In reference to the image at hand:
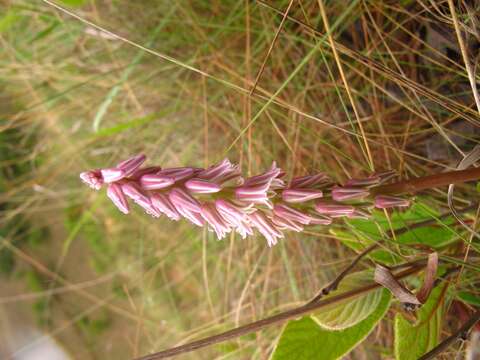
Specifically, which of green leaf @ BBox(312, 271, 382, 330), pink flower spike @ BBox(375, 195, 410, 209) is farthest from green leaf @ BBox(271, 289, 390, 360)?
pink flower spike @ BBox(375, 195, 410, 209)

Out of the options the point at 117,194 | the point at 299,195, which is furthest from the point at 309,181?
the point at 117,194

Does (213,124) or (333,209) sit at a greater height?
(333,209)

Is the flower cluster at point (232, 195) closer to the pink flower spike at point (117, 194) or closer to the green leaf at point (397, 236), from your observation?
the pink flower spike at point (117, 194)

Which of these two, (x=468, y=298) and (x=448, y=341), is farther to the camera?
(x=468, y=298)

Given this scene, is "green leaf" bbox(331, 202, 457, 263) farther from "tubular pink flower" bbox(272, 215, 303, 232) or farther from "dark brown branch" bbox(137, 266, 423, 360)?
"tubular pink flower" bbox(272, 215, 303, 232)

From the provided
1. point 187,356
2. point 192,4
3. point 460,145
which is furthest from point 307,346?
point 187,356

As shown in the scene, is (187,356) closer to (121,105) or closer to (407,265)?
(121,105)

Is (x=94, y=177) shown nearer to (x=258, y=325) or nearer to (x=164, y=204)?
(x=164, y=204)

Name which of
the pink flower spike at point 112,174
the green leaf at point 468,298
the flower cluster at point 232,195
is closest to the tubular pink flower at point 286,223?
the flower cluster at point 232,195
